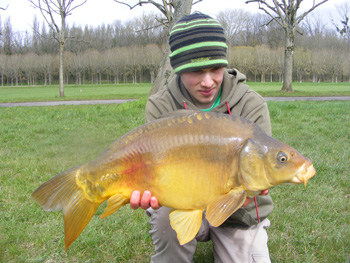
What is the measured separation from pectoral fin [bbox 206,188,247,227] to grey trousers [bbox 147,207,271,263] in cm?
72

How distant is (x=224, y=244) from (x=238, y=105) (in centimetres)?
96

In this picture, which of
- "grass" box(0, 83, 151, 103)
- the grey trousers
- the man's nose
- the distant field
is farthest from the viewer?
"grass" box(0, 83, 151, 103)

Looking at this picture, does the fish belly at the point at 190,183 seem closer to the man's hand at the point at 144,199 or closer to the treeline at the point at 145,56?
the man's hand at the point at 144,199

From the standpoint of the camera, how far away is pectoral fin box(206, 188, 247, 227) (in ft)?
5.04

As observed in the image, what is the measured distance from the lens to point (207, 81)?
80.7 inches

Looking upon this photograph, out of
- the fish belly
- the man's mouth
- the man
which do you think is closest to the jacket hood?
the man

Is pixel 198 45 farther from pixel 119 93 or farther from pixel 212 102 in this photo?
pixel 119 93

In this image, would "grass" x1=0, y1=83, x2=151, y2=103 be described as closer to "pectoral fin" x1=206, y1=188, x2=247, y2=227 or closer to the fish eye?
"pectoral fin" x1=206, y1=188, x2=247, y2=227

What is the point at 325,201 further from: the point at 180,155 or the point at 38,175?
the point at 38,175

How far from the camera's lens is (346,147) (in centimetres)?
520

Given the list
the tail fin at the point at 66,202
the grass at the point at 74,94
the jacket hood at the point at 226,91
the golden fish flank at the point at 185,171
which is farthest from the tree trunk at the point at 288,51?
the tail fin at the point at 66,202

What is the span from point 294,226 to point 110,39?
7758 centimetres

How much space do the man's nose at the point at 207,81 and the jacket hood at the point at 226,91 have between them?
0.63ft

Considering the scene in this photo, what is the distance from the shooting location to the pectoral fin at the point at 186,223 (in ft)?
5.33
